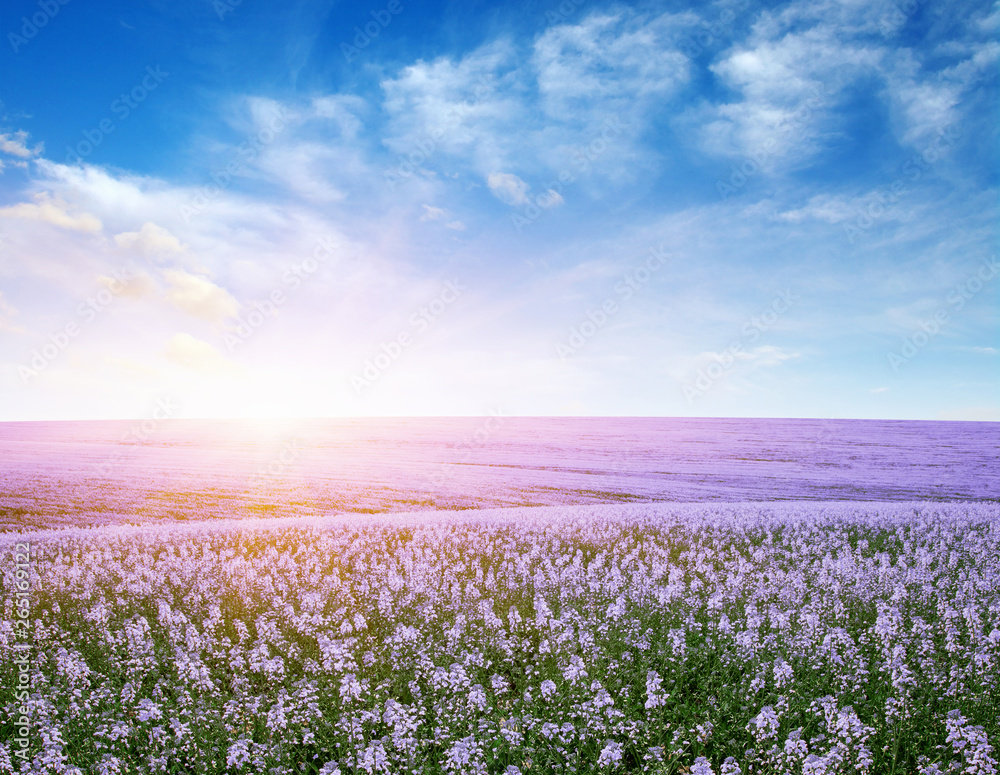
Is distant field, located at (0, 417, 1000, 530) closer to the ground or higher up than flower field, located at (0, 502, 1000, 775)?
closer to the ground

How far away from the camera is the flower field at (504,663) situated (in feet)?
13.3

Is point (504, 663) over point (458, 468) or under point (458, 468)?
over

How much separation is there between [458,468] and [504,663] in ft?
90.0

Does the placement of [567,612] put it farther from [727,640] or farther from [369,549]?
[369,549]

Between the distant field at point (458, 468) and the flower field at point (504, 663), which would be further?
the distant field at point (458, 468)

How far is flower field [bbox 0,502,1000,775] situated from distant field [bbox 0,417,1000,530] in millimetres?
12869

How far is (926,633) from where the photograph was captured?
5.61 meters

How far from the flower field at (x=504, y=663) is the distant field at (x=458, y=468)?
12869 millimetres

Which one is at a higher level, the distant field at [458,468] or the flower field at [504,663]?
the flower field at [504,663]

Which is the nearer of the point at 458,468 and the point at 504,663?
the point at 504,663

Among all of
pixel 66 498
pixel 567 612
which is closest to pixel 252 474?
pixel 66 498

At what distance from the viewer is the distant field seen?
2250cm

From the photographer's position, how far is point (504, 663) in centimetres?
589

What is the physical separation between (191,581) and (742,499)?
22899 mm
